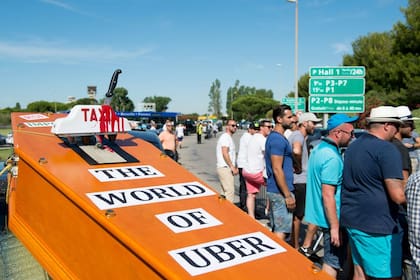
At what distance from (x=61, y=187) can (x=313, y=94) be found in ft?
32.6

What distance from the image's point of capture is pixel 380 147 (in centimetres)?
285

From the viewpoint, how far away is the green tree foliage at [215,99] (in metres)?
116

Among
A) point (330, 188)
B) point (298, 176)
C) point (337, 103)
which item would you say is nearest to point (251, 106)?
point (337, 103)

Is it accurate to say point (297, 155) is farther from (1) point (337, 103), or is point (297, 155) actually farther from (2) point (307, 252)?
(1) point (337, 103)

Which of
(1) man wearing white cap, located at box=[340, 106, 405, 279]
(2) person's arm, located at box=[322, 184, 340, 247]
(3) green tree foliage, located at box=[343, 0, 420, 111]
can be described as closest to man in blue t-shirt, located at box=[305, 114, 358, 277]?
(2) person's arm, located at box=[322, 184, 340, 247]

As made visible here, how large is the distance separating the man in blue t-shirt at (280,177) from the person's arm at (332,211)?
83 centimetres

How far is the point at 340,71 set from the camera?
433 inches

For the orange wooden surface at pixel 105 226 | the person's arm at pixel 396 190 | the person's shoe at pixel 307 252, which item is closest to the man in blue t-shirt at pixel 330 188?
the person's arm at pixel 396 190

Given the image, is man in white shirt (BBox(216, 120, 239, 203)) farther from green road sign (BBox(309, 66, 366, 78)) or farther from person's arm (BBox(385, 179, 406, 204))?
green road sign (BBox(309, 66, 366, 78))

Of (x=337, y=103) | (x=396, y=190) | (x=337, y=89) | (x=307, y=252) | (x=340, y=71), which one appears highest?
(x=340, y=71)

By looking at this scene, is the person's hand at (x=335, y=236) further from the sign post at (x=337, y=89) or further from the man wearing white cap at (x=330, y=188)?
the sign post at (x=337, y=89)

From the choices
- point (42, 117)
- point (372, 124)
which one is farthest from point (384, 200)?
point (42, 117)

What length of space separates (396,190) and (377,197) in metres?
0.19

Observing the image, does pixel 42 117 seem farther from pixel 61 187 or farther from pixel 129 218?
pixel 129 218
